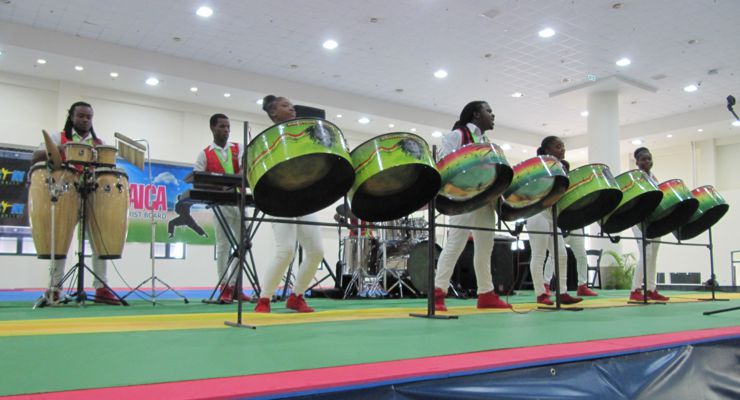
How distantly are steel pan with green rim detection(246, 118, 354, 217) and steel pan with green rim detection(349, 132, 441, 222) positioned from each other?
7cm

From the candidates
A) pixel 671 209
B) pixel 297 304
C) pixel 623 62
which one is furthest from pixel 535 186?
pixel 623 62

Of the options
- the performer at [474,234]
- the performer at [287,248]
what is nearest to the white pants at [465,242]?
the performer at [474,234]

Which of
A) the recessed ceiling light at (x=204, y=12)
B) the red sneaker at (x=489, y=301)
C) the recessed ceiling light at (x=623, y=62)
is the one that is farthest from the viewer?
the recessed ceiling light at (x=623, y=62)

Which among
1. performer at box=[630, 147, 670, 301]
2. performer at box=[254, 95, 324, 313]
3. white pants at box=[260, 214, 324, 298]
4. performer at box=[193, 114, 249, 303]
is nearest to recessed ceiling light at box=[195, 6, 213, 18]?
performer at box=[193, 114, 249, 303]

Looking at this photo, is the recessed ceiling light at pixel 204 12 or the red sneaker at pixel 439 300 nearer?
the red sneaker at pixel 439 300

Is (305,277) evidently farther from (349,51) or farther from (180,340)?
(349,51)

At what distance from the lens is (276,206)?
A: 217cm

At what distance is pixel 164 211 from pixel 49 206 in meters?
5.56

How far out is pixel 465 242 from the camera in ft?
9.34

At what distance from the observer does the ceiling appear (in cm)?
642

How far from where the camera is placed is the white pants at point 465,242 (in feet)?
9.29

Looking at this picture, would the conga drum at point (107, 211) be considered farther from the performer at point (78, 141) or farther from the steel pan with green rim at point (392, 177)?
the steel pan with green rim at point (392, 177)

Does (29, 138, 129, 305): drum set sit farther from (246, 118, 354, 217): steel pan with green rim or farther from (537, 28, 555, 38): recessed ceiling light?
(537, 28, 555, 38): recessed ceiling light

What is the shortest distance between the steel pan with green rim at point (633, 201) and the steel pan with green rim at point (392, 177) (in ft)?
4.63
